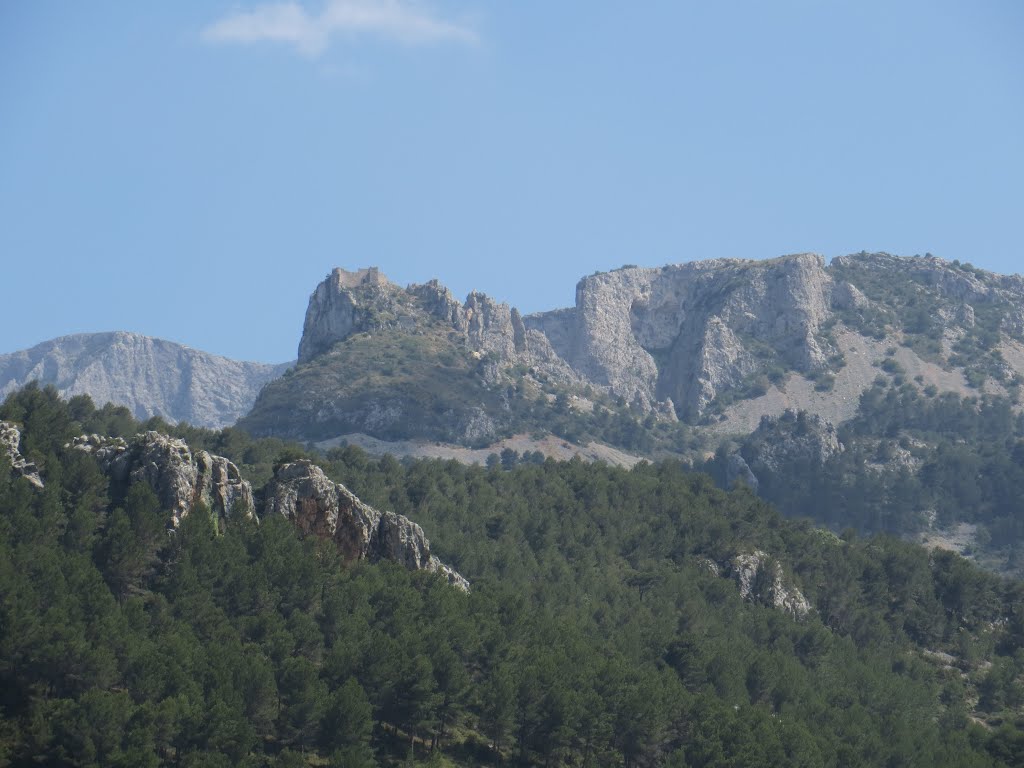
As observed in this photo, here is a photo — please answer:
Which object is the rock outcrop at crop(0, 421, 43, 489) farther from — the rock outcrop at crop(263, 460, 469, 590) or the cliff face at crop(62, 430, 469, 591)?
the rock outcrop at crop(263, 460, 469, 590)

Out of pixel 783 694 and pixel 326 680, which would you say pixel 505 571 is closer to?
pixel 783 694

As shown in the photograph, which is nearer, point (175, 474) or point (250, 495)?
point (175, 474)

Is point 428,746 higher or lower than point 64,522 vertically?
lower

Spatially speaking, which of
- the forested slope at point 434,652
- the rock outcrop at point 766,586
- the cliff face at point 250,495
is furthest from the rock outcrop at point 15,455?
the rock outcrop at point 766,586

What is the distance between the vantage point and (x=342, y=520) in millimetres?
114062

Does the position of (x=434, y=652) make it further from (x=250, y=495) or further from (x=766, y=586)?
(x=766, y=586)

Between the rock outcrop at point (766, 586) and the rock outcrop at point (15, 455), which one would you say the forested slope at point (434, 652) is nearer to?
the rock outcrop at point (766, 586)

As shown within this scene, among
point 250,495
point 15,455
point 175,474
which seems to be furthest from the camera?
point 250,495

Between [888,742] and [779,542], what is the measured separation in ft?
169

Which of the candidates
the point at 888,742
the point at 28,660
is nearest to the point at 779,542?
the point at 888,742

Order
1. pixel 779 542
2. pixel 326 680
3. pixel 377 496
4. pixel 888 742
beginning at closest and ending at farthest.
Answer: pixel 326 680 < pixel 888 742 < pixel 377 496 < pixel 779 542

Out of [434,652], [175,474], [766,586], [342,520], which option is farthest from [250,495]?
[766,586]

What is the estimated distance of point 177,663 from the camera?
289ft

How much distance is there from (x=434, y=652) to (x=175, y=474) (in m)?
20.7
